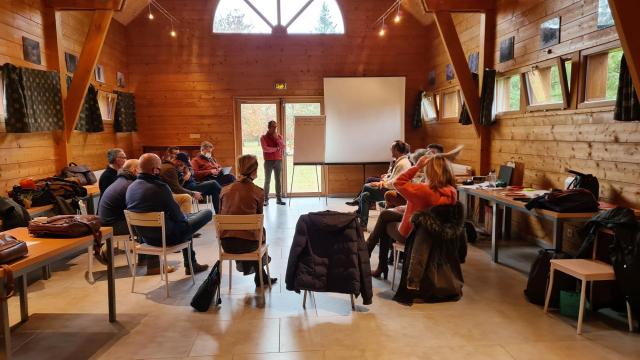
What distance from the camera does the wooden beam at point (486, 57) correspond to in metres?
5.74

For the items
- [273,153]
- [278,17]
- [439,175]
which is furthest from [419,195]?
[278,17]

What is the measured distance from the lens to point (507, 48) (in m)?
5.42

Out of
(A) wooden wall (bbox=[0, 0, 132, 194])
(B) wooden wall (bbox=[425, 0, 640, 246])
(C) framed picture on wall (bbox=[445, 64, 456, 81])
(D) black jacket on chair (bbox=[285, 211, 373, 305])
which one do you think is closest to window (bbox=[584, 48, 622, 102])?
(B) wooden wall (bbox=[425, 0, 640, 246])

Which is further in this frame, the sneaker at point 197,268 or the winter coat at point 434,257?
the sneaker at point 197,268

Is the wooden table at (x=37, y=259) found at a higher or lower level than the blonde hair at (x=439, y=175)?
lower

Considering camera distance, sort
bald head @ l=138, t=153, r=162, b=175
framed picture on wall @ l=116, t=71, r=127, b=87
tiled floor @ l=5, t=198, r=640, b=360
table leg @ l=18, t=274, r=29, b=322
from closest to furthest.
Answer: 1. tiled floor @ l=5, t=198, r=640, b=360
2. table leg @ l=18, t=274, r=29, b=322
3. bald head @ l=138, t=153, r=162, b=175
4. framed picture on wall @ l=116, t=71, r=127, b=87

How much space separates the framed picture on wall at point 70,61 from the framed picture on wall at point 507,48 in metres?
5.80

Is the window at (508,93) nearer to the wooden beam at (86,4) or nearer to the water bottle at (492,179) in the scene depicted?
the water bottle at (492,179)

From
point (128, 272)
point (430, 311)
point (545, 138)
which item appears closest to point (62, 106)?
point (128, 272)

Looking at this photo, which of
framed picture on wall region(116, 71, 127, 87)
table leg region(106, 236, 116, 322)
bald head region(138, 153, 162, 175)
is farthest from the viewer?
framed picture on wall region(116, 71, 127, 87)

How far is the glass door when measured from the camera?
845 cm

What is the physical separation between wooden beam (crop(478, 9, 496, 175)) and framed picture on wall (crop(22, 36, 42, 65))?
5.55 m

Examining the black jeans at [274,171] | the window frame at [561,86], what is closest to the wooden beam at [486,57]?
the window frame at [561,86]

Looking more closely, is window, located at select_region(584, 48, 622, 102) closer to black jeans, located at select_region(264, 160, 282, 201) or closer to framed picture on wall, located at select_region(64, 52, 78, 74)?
black jeans, located at select_region(264, 160, 282, 201)
